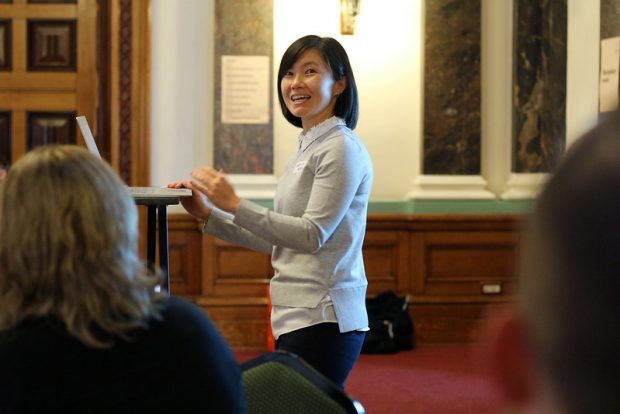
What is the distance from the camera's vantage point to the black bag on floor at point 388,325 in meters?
6.04

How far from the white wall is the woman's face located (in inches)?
147

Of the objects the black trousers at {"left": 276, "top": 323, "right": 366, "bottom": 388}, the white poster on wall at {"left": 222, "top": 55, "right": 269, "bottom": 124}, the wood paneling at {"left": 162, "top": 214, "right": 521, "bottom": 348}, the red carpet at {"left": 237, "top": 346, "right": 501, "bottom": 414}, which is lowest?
the red carpet at {"left": 237, "top": 346, "right": 501, "bottom": 414}

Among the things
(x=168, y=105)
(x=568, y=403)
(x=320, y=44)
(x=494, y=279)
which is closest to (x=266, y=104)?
(x=168, y=105)

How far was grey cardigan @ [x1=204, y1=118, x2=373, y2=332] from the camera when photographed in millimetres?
2354

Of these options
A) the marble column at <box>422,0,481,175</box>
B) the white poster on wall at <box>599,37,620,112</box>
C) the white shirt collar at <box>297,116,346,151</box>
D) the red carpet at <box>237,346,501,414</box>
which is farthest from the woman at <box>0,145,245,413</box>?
the marble column at <box>422,0,481,175</box>

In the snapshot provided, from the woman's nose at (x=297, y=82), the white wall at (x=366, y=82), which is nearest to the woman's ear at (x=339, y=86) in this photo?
the woman's nose at (x=297, y=82)

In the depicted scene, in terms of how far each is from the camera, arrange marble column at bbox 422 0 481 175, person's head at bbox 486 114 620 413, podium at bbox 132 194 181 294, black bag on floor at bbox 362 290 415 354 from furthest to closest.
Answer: marble column at bbox 422 0 481 175 → black bag on floor at bbox 362 290 415 354 → podium at bbox 132 194 181 294 → person's head at bbox 486 114 620 413

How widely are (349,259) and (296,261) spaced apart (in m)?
0.14

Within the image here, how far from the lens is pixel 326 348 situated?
234 cm

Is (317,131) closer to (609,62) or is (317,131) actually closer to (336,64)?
(336,64)

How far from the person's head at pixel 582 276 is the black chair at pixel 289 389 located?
4.31 ft

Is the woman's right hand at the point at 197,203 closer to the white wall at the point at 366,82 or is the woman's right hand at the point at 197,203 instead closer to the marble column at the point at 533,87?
the white wall at the point at 366,82

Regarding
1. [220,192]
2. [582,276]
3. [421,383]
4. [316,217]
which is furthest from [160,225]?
[421,383]

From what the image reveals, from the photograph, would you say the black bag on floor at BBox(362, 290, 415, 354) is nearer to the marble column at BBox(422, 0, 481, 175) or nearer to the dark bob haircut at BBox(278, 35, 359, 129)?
the marble column at BBox(422, 0, 481, 175)
